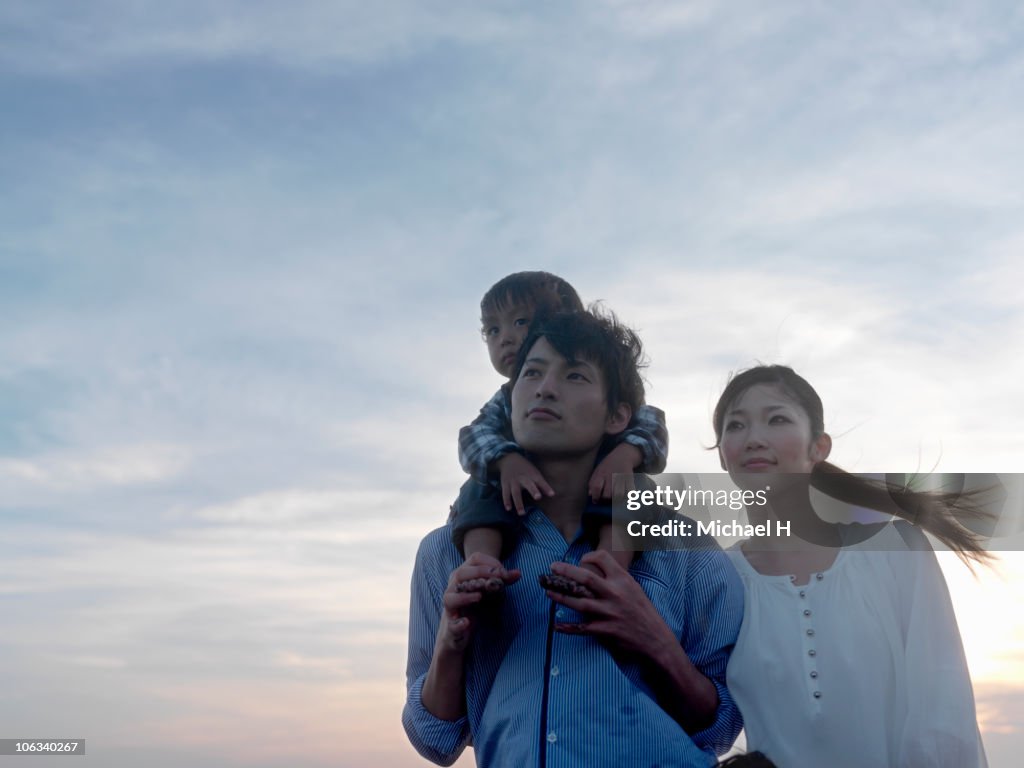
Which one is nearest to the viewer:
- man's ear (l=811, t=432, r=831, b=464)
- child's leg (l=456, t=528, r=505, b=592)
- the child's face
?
child's leg (l=456, t=528, r=505, b=592)

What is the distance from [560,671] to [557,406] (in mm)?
1091

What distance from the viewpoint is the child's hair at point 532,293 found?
19.4 ft

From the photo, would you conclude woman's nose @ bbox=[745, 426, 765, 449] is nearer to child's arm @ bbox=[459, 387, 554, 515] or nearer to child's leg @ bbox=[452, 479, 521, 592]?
child's arm @ bbox=[459, 387, 554, 515]

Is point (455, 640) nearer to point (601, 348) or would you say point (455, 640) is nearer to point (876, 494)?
point (601, 348)

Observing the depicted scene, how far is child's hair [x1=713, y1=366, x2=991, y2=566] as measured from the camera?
484 centimetres

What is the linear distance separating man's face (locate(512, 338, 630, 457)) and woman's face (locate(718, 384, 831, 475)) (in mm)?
561

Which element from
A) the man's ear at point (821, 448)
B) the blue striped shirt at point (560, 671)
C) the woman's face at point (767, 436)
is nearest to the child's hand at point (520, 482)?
the blue striped shirt at point (560, 671)

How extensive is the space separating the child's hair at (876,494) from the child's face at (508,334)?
1.33 m

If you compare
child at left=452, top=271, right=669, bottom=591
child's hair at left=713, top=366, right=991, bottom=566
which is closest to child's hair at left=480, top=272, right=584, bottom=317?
child at left=452, top=271, right=669, bottom=591

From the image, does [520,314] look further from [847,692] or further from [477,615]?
[847,692]

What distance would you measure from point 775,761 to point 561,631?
97 cm

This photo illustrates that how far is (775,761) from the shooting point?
4.19 m

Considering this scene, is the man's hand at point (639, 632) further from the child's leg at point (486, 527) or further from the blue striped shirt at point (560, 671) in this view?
the child's leg at point (486, 527)

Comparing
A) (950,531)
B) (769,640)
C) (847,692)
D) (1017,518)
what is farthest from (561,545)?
(1017,518)
